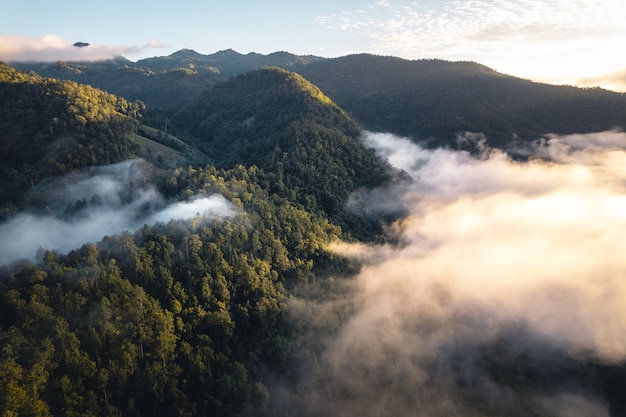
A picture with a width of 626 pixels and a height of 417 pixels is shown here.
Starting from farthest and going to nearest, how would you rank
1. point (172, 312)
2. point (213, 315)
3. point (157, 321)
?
1. point (213, 315)
2. point (172, 312)
3. point (157, 321)

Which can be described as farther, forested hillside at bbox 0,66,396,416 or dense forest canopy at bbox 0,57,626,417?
dense forest canopy at bbox 0,57,626,417

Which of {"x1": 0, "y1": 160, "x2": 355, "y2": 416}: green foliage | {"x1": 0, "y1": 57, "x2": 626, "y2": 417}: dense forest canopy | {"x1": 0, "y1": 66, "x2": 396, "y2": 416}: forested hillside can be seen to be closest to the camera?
{"x1": 0, "y1": 160, "x2": 355, "y2": 416}: green foliage

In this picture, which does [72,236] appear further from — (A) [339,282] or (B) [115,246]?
(A) [339,282]

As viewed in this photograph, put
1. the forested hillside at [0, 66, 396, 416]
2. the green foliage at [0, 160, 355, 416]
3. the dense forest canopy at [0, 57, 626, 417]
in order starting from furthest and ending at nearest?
the dense forest canopy at [0, 57, 626, 417], the forested hillside at [0, 66, 396, 416], the green foliage at [0, 160, 355, 416]

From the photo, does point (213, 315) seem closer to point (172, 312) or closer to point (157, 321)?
point (172, 312)

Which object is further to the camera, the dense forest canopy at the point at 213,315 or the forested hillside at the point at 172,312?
the dense forest canopy at the point at 213,315

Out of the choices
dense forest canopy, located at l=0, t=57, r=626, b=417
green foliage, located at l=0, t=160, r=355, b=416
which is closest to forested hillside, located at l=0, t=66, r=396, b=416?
green foliage, located at l=0, t=160, r=355, b=416

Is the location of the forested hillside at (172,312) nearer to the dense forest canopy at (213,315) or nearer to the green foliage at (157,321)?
the green foliage at (157,321)

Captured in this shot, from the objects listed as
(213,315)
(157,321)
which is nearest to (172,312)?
(157,321)

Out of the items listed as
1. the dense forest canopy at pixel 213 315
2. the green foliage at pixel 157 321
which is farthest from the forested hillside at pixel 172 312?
the dense forest canopy at pixel 213 315

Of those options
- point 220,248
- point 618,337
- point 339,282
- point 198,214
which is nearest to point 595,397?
point 618,337

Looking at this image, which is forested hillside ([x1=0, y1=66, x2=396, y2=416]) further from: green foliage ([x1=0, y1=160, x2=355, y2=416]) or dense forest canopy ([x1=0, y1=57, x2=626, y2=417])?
dense forest canopy ([x1=0, y1=57, x2=626, y2=417])
